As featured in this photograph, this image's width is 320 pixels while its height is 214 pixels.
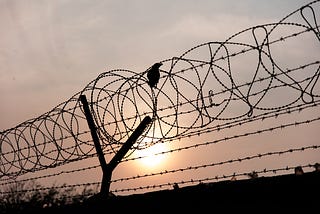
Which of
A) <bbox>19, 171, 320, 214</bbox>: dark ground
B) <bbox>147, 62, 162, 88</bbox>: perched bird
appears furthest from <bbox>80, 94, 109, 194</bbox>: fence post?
<bbox>147, 62, 162, 88</bbox>: perched bird

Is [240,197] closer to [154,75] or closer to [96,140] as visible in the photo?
[154,75]

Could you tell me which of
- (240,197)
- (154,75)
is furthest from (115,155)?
(240,197)

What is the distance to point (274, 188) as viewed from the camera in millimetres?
3010

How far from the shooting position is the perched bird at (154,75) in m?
4.21

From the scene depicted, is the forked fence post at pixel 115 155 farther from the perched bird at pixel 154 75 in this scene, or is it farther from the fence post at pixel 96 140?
the perched bird at pixel 154 75

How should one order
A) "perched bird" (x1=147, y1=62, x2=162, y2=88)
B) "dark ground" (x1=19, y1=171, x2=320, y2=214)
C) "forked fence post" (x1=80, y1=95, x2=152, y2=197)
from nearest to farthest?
"dark ground" (x1=19, y1=171, x2=320, y2=214), "perched bird" (x1=147, y1=62, x2=162, y2=88), "forked fence post" (x1=80, y1=95, x2=152, y2=197)

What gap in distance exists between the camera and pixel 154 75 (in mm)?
4211

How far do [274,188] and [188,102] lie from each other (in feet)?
3.73

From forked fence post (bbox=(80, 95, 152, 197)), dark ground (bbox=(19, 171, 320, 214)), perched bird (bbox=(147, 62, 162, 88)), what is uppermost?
perched bird (bbox=(147, 62, 162, 88))

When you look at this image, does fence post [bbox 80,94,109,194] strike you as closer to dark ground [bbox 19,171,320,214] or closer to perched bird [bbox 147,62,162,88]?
dark ground [bbox 19,171,320,214]

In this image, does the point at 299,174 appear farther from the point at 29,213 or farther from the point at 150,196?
the point at 29,213

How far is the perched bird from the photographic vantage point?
421 cm

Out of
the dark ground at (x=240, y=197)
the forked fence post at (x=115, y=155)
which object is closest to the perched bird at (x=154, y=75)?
the forked fence post at (x=115, y=155)

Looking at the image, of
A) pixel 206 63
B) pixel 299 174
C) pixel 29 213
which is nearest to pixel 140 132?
pixel 206 63
